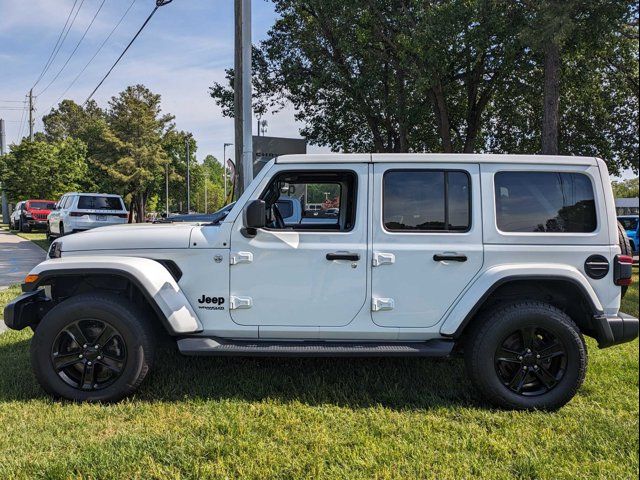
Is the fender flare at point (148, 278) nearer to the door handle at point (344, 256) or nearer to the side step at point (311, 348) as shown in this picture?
the side step at point (311, 348)

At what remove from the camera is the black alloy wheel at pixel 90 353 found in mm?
3615

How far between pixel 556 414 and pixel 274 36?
17912 mm

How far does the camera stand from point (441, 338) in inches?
144

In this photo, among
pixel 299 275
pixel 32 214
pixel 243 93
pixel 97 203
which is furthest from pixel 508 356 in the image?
pixel 32 214

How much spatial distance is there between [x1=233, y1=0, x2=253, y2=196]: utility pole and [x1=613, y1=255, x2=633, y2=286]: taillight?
6270 millimetres

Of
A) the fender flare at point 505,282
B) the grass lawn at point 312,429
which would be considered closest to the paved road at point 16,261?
the grass lawn at point 312,429

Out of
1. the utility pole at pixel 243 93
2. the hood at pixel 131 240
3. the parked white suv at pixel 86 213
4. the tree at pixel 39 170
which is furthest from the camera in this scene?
the tree at pixel 39 170

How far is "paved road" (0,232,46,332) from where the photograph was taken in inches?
370

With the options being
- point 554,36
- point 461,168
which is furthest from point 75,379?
point 554,36

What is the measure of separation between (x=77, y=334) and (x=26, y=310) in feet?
1.68

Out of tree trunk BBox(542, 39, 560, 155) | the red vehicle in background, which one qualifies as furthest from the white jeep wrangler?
the red vehicle in background

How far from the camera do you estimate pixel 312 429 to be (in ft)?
10.5

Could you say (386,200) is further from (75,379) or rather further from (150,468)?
(75,379)

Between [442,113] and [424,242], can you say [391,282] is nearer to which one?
[424,242]
